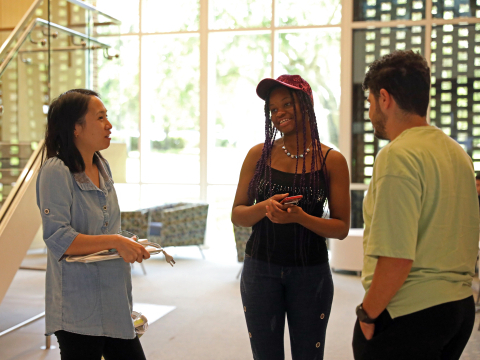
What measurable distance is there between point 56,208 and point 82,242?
15 cm

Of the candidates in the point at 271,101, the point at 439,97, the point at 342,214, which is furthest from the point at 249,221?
the point at 439,97

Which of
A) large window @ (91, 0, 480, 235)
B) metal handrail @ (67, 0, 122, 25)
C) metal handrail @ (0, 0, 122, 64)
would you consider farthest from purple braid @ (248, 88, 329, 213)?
large window @ (91, 0, 480, 235)

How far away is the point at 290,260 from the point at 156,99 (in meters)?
8.21

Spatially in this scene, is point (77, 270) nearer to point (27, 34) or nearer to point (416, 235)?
point (416, 235)

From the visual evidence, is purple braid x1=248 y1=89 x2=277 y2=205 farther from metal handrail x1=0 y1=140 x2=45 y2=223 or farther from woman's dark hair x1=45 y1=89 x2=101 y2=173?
metal handrail x1=0 y1=140 x2=45 y2=223

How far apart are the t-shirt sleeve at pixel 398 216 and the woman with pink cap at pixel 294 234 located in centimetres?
52

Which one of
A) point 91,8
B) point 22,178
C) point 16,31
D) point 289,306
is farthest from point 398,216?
point 91,8

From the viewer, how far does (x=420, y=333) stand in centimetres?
128

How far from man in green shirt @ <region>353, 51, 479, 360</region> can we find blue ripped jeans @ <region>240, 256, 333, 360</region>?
0.48 m

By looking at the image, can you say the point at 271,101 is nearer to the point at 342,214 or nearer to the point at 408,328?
the point at 342,214

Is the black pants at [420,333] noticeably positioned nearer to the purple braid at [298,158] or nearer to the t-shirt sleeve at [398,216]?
the t-shirt sleeve at [398,216]

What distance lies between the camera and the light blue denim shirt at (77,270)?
1.70 metres

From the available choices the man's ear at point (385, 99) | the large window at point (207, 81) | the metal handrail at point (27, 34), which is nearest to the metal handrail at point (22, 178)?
the metal handrail at point (27, 34)

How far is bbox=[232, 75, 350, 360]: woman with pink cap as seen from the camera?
1830 millimetres
